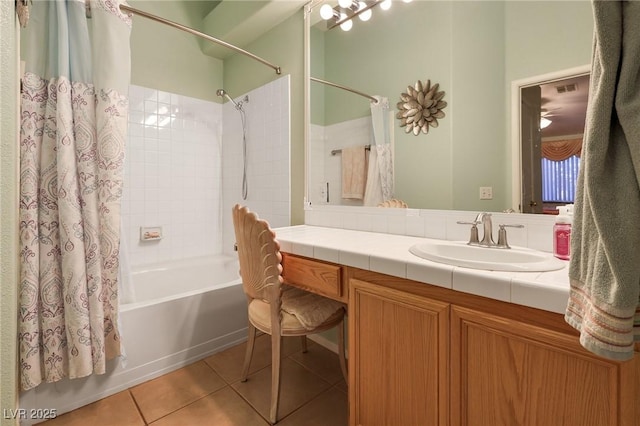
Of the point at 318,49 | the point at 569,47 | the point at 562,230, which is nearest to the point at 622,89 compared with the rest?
the point at 562,230

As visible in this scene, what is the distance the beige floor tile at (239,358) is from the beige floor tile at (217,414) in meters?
0.16

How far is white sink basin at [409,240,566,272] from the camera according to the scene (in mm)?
801

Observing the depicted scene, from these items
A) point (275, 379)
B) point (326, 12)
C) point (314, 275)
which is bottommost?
point (275, 379)

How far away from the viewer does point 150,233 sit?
2.40 meters

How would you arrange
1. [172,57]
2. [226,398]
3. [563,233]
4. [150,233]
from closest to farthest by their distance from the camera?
[563,233] → [226,398] → [150,233] → [172,57]

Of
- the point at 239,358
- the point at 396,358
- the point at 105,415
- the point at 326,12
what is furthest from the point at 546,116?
the point at 105,415

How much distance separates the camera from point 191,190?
268 cm

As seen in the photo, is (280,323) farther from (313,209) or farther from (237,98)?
(237,98)

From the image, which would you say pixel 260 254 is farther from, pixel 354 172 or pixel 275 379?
pixel 354 172

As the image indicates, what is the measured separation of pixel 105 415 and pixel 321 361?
1.13 meters

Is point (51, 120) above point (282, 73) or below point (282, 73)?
below

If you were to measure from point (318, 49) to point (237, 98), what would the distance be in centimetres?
103

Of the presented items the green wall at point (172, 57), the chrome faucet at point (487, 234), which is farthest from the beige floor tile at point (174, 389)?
the green wall at point (172, 57)

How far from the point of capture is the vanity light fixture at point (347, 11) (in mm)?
1643
